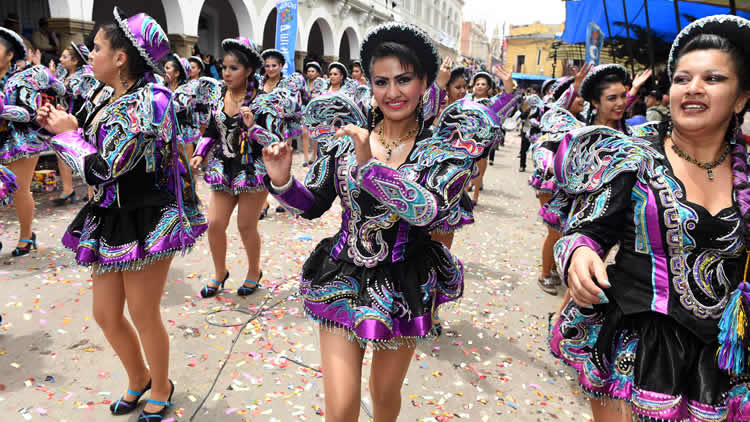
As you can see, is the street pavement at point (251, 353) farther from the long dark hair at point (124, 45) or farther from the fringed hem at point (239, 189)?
the long dark hair at point (124, 45)

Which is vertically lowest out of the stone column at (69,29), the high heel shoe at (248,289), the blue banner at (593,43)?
the high heel shoe at (248,289)

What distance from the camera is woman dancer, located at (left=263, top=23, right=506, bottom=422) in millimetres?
1997

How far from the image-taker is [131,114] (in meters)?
2.43

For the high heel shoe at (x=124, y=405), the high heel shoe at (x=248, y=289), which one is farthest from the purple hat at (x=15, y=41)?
the high heel shoe at (x=124, y=405)

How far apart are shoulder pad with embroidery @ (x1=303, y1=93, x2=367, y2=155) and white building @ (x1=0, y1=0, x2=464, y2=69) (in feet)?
33.6

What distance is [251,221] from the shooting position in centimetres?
436

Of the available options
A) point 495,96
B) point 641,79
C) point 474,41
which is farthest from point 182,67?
point 474,41

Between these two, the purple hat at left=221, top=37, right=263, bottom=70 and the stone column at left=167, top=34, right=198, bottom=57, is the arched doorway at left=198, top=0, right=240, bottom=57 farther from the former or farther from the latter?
the purple hat at left=221, top=37, right=263, bottom=70

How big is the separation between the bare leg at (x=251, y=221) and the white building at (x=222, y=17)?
847 centimetres

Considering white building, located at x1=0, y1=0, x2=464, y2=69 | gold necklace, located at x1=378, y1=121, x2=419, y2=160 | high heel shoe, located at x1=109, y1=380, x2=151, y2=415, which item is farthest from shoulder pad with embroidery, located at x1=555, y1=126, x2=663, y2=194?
white building, located at x1=0, y1=0, x2=464, y2=69

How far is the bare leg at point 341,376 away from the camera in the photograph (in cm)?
196

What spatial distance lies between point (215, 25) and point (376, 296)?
18941mm

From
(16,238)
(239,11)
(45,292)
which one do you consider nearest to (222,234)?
(45,292)

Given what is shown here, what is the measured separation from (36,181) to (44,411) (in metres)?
5.98
